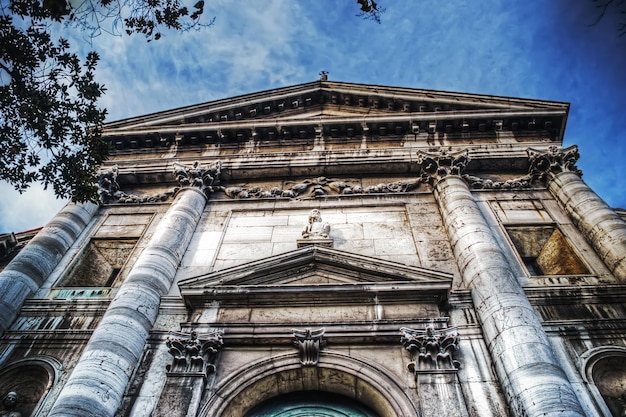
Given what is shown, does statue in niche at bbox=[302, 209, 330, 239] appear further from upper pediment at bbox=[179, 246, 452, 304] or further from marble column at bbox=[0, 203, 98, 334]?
marble column at bbox=[0, 203, 98, 334]

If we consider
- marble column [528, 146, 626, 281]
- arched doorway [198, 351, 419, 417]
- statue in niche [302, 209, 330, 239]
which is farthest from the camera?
statue in niche [302, 209, 330, 239]

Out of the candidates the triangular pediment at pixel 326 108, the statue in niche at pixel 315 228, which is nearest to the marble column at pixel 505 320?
the statue in niche at pixel 315 228

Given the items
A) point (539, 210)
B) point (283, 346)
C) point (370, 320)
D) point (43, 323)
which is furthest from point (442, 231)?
point (43, 323)

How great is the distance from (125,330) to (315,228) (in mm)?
4965

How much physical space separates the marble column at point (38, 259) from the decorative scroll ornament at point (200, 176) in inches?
104

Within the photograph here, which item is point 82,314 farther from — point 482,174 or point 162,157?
point 482,174

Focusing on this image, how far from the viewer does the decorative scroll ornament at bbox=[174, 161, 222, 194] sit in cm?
1348

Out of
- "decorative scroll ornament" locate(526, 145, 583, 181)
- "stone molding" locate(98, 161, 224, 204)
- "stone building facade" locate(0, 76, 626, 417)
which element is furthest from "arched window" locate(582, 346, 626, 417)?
"stone molding" locate(98, 161, 224, 204)

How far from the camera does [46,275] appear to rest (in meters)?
11.0

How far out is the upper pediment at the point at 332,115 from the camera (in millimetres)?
14570

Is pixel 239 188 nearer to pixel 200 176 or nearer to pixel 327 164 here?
pixel 200 176

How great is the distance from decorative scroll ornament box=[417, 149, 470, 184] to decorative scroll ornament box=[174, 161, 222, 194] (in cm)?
609

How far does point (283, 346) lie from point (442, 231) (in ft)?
17.0

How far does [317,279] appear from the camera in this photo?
33.0 ft
